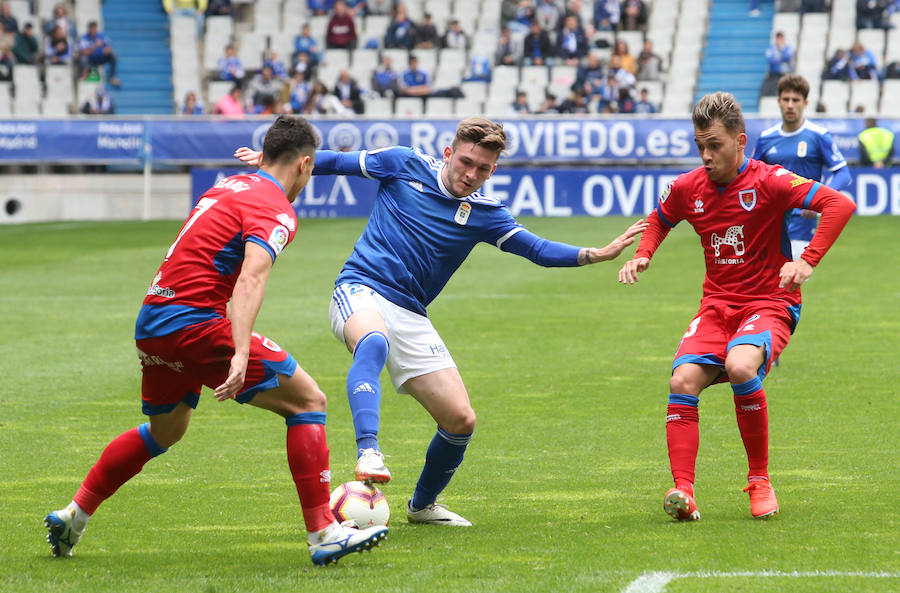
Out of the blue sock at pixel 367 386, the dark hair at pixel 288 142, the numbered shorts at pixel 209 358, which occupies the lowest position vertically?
the blue sock at pixel 367 386

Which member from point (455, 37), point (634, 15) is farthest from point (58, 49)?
point (634, 15)

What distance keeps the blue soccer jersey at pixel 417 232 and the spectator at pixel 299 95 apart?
→ 23.4 meters

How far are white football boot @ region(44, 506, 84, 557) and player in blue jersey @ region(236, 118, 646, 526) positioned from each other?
139cm

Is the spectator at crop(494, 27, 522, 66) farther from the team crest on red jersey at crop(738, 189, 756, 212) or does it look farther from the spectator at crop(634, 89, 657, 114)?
the team crest on red jersey at crop(738, 189, 756, 212)

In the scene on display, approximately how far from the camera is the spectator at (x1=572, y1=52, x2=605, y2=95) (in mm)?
29652

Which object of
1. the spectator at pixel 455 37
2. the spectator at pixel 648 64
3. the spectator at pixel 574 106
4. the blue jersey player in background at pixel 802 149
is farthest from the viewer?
the spectator at pixel 455 37

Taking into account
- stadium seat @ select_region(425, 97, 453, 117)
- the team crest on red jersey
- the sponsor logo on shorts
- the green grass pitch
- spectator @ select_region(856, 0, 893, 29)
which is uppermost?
spectator @ select_region(856, 0, 893, 29)

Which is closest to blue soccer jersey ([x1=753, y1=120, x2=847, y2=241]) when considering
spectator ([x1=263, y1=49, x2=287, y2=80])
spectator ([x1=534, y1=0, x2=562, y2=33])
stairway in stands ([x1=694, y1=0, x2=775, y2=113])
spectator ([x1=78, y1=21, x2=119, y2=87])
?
stairway in stands ([x1=694, y1=0, x2=775, y2=113])

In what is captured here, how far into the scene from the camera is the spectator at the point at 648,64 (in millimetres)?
30500

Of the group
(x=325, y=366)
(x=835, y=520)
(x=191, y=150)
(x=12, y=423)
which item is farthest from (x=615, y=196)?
(x=835, y=520)

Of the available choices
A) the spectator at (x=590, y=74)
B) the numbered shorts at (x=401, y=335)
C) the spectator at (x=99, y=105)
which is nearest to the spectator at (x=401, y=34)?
the spectator at (x=590, y=74)

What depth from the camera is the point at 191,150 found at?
85.7ft

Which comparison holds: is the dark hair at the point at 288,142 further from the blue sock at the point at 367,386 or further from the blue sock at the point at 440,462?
the blue sock at the point at 440,462

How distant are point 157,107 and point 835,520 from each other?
2896 cm
